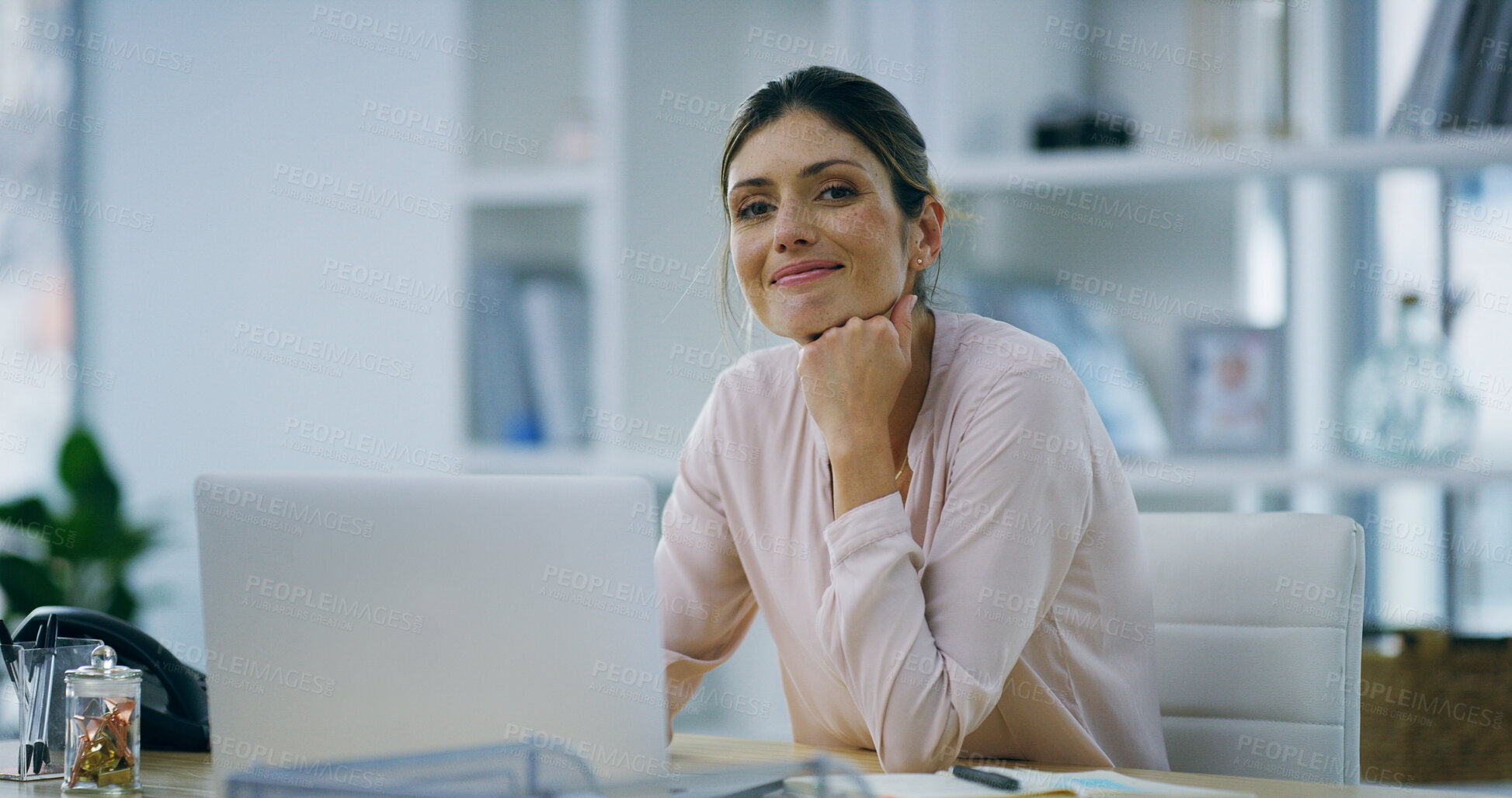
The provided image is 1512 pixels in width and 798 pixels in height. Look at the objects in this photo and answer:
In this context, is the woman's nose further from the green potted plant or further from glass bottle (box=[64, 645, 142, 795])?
the green potted plant

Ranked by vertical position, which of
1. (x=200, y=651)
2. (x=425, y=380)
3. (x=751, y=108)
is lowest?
(x=200, y=651)

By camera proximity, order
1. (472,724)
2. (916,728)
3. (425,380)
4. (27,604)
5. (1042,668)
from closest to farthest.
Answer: (472,724) < (916,728) < (1042,668) < (27,604) < (425,380)

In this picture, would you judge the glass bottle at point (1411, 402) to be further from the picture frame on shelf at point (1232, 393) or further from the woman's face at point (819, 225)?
the woman's face at point (819, 225)

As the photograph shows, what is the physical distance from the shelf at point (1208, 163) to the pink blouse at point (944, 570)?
98cm

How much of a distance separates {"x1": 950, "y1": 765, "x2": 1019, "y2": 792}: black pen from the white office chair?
451 mm

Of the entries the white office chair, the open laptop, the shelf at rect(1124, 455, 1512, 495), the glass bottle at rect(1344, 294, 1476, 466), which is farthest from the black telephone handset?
the glass bottle at rect(1344, 294, 1476, 466)

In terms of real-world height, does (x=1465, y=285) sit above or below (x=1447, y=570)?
above

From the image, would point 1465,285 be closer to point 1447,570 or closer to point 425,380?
point 1447,570

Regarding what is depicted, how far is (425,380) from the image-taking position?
3.36 metres

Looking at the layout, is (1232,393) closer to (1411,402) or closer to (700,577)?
(1411,402)

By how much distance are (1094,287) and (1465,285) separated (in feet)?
2.42

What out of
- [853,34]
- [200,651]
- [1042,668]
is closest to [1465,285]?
[853,34]

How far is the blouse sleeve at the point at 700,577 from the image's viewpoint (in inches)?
59.9

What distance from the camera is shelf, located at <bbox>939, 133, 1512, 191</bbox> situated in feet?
7.09
